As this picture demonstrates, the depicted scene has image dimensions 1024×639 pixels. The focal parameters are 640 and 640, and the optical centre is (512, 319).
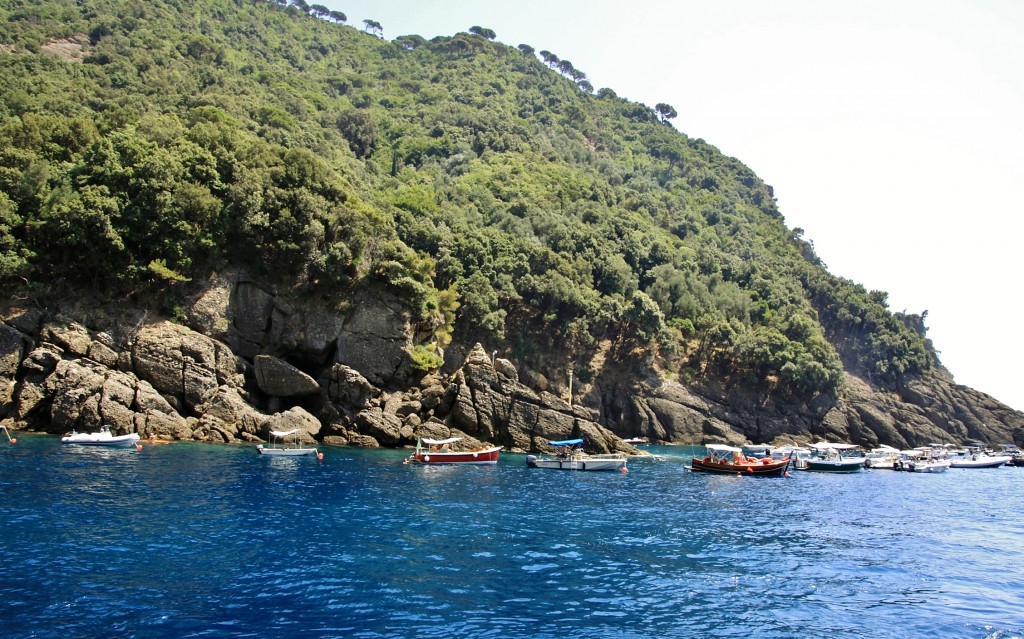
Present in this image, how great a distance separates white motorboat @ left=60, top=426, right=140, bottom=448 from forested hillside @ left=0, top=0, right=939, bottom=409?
1369 cm

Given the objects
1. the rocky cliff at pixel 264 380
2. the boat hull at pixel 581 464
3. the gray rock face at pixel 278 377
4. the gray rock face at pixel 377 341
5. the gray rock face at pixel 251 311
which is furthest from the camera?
the gray rock face at pixel 377 341

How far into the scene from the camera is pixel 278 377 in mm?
60656

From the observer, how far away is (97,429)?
164 feet

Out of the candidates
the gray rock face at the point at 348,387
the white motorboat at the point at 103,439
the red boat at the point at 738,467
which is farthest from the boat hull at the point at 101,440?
the red boat at the point at 738,467

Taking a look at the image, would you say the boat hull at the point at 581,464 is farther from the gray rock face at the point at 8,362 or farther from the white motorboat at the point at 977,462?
the white motorboat at the point at 977,462

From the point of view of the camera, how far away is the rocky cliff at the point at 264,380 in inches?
1999

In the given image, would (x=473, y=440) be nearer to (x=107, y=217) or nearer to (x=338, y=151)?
(x=107, y=217)

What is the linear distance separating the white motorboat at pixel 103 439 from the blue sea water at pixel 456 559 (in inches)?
154

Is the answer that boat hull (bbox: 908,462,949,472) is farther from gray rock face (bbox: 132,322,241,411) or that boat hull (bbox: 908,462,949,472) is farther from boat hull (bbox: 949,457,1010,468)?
gray rock face (bbox: 132,322,241,411)

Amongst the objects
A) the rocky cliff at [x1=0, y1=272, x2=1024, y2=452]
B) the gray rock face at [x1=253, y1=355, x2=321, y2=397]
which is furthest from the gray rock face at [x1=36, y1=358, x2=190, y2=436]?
the gray rock face at [x1=253, y1=355, x2=321, y2=397]

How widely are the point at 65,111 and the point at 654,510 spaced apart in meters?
75.4

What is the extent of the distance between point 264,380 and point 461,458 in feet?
69.6

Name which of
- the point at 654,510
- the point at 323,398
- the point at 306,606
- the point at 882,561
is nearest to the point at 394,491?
the point at 654,510

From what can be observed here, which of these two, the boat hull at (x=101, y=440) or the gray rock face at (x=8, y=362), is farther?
the gray rock face at (x=8, y=362)
